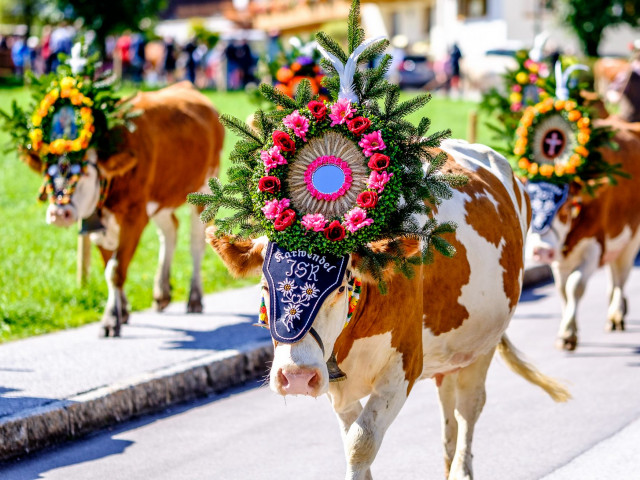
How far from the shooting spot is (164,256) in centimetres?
1036

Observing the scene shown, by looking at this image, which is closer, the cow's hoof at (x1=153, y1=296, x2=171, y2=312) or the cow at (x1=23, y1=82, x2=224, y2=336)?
the cow at (x1=23, y1=82, x2=224, y2=336)

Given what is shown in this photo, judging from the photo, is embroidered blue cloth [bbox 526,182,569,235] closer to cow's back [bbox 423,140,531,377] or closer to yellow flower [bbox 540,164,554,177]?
yellow flower [bbox 540,164,554,177]

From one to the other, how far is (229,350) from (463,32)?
1667 inches

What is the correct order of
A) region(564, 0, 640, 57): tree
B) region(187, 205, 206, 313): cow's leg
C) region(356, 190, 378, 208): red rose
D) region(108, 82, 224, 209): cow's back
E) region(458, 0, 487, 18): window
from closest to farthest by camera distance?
region(356, 190, 378, 208): red rose < region(108, 82, 224, 209): cow's back < region(187, 205, 206, 313): cow's leg < region(564, 0, 640, 57): tree < region(458, 0, 487, 18): window

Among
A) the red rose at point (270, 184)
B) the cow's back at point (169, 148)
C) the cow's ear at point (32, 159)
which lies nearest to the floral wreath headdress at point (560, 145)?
the cow's back at point (169, 148)

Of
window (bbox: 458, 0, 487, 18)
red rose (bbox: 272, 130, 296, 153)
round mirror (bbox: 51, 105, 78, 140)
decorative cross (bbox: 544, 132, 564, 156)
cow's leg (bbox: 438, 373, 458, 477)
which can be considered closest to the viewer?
red rose (bbox: 272, 130, 296, 153)

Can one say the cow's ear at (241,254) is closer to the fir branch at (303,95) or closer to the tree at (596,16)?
the fir branch at (303,95)

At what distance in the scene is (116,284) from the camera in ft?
29.6

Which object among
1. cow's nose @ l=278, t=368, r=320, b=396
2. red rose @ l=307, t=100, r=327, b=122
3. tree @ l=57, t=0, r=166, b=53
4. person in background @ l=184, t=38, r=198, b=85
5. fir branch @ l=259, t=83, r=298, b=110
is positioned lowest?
cow's nose @ l=278, t=368, r=320, b=396

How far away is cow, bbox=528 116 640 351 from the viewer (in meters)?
9.08

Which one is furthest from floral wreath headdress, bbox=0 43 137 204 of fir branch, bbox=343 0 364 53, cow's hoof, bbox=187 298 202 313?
fir branch, bbox=343 0 364 53

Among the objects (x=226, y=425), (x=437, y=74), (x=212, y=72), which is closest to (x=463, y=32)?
(x=437, y=74)

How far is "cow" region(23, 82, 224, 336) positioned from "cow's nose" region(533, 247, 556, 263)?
3.13 m

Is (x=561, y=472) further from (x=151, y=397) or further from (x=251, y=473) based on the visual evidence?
(x=151, y=397)
